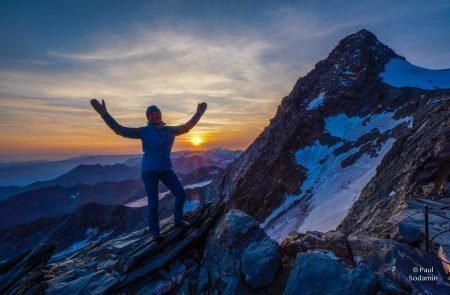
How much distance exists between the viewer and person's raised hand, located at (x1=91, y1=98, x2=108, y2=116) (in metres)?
8.02

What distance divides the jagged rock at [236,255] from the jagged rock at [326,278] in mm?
1104

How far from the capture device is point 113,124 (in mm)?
8141

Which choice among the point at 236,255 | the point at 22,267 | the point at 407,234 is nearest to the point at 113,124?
the point at 236,255

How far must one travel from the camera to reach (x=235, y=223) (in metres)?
8.84

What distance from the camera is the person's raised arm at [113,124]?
8063mm

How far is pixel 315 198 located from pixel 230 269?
45.2m

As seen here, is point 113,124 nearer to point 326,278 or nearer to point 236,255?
point 236,255

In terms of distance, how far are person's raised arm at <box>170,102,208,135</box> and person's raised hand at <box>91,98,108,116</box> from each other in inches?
79.4

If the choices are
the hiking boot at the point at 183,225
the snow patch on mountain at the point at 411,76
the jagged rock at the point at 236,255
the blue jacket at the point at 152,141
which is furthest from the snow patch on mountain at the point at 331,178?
the blue jacket at the point at 152,141

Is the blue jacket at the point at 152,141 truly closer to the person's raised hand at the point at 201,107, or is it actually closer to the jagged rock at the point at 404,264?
the person's raised hand at the point at 201,107

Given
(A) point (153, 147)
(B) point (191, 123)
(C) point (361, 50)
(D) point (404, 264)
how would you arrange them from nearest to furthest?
(D) point (404, 264)
(A) point (153, 147)
(B) point (191, 123)
(C) point (361, 50)

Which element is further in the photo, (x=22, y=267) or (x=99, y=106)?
(x=22, y=267)

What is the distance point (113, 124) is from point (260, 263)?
5.62 metres

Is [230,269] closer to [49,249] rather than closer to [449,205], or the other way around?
[49,249]
